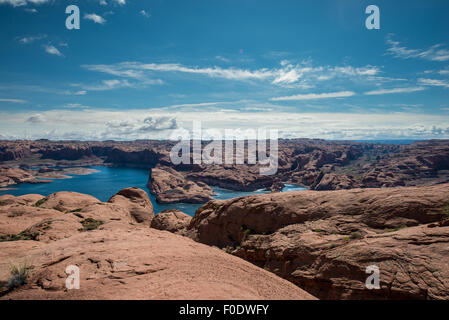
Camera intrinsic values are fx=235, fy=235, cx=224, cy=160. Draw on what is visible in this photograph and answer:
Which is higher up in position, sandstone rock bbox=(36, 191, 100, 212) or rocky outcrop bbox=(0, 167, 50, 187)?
sandstone rock bbox=(36, 191, 100, 212)

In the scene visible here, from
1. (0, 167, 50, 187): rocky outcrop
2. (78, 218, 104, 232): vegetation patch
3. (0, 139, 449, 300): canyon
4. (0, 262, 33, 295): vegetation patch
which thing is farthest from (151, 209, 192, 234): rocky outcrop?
(0, 167, 50, 187): rocky outcrop

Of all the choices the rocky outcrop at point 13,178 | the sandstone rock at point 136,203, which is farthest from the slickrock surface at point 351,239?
the rocky outcrop at point 13,178

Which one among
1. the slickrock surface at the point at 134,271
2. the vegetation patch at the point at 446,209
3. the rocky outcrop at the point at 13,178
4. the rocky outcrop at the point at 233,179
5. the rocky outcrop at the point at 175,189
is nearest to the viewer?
the slickrock surface at the point at 134,271

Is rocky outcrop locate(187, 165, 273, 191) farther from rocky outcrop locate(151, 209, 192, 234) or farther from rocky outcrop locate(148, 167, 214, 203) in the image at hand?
rocky outcrop locate(151, 209, 192, 234)

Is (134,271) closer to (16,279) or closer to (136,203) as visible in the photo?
(16,279)

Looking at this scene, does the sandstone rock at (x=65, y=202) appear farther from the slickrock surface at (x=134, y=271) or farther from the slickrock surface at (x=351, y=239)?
the slickrock surface at (x=351, y=239)

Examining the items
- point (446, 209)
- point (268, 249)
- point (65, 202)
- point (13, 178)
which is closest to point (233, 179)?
point (65, 202)
